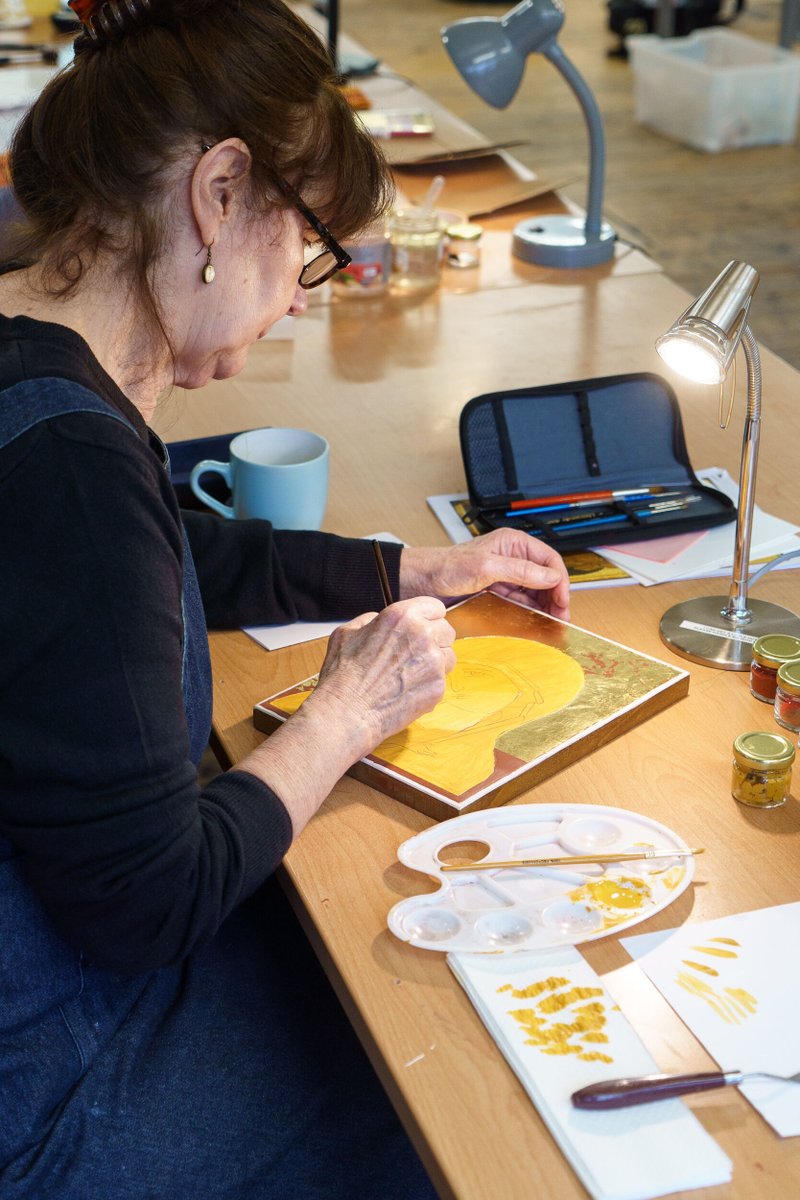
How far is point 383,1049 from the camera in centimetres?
86

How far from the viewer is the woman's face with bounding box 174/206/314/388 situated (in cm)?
111

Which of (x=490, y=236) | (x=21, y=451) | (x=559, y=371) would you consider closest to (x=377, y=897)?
(x=21, y=451)

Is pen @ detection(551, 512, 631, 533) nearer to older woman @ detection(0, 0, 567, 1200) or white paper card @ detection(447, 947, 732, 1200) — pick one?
older woman @ detection(0, 0, 567, 1200)

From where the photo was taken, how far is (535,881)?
0.99 m

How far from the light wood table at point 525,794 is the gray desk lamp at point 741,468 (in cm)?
3

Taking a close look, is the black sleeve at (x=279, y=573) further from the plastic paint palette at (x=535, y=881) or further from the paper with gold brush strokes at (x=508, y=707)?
the plastic paint palette at (x=535, y=881)

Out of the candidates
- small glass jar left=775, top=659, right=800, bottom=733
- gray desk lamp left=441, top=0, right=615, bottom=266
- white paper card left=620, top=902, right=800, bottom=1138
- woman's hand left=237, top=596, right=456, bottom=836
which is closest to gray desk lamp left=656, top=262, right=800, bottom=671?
small glass jar left=775, top=659, right=800, bottom=733

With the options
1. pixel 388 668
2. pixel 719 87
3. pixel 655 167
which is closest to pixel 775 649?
pixel 388 668

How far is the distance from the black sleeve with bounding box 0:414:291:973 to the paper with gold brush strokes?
0.71ft

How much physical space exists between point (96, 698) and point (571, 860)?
0.38m

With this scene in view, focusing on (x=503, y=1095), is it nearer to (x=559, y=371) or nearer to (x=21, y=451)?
(x=21, y=451)

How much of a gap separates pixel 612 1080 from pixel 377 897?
0.24 metres

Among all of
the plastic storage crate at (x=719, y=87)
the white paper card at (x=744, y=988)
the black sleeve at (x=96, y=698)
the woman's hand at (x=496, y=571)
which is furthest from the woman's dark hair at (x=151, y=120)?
the plastic storage crate at (x=719, y=87)

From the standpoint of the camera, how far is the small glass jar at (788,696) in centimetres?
113
